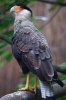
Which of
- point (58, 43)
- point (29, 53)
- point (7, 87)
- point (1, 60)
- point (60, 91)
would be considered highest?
point (29, 53)

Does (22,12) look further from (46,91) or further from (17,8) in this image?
(46,91)

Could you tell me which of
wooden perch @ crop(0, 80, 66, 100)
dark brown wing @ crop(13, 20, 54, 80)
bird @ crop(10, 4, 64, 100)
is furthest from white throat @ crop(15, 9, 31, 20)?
wooden perch @ crop(0, 80, 66, 100)

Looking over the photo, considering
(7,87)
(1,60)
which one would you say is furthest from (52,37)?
(1,60)

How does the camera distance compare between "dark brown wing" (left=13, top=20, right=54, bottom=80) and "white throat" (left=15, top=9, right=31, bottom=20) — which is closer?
"dark brown wing" (left=13, top=20, right=54, bottom=80)

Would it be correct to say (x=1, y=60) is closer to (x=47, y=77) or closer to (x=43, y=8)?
(x=47, y=77)

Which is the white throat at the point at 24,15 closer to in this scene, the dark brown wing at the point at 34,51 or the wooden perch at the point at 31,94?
the dark brown wing at the point at 34,51

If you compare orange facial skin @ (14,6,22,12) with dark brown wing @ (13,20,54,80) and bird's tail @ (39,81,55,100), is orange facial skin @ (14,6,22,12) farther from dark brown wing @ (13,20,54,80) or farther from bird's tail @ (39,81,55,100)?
bird's tail @ (39,81,55,100)

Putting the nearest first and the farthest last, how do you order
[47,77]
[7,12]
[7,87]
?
[47,77], [7,12], [7,87]

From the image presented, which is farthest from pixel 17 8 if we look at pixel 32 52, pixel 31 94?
pixel 31 94

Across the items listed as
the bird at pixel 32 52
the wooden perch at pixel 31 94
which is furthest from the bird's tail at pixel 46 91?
the wooden perch at pixel 31 94
